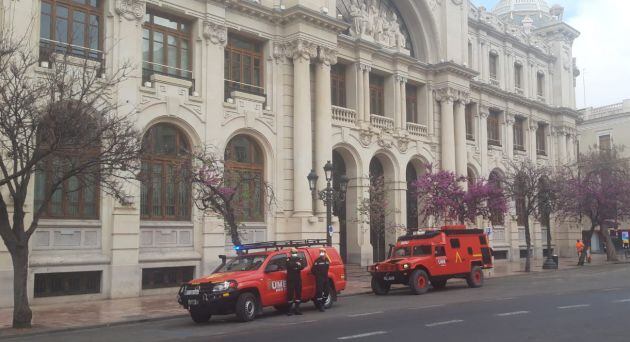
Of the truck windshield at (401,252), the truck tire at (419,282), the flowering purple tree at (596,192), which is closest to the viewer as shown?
the truck tire at (419,282)

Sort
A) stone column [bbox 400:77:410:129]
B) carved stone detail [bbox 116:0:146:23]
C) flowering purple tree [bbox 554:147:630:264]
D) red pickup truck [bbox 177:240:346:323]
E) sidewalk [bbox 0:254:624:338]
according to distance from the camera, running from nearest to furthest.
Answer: red pickup truck [bbox 177:240:346:323], sidewalk [bbox 0:254:624:338], carved stone detail [bbox 116:0:146:23], stone column [bbox 400:77:410:129], flowering purple tree [bbox 554:147:630:264]

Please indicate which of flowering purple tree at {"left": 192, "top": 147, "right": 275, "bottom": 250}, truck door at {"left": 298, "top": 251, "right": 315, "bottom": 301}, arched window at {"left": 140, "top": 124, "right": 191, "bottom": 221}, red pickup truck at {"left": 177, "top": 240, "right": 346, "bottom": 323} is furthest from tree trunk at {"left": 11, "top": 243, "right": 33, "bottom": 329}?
arched window at {"left": 140, "top": 124, "right": 191, "bottom": 221}

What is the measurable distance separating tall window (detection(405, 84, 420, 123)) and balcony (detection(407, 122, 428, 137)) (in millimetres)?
692

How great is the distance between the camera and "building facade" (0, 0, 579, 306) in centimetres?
2238

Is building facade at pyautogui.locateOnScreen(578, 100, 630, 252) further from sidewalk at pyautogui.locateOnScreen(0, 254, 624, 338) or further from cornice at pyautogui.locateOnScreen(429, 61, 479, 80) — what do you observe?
sidewalk at pyautogui.locateOnScreen(0, 254, 624, 338)

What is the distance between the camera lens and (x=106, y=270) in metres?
22.3

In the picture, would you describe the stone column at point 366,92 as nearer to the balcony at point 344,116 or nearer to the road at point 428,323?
the balcony at point 344,116

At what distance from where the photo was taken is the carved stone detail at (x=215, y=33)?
2630 cm

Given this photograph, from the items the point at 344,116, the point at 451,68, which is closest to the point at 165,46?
the point at 344,116

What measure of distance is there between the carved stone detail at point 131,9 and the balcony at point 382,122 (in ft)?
45.0

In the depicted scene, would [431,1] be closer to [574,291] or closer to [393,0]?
[393,0]

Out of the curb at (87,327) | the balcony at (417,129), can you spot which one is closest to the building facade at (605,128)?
the balcony at (417,129)

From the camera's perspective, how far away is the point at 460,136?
126 ft

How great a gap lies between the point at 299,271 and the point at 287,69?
14.8 m
